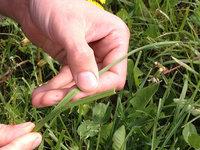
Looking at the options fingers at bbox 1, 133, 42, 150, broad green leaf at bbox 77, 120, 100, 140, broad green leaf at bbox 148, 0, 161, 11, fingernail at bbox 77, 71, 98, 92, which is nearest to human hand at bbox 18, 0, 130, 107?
fingernail at bbox 77, 71, 98, 92

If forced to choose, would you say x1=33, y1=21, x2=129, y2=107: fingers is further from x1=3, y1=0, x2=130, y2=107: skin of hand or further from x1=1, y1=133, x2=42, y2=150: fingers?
x1=1, y1=133, x2=42, y2=150: fingers

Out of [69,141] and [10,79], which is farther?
[10,79]

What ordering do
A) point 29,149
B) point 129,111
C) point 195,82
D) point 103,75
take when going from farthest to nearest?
point 195,82, point 129,111, point 103,75, point 29,149

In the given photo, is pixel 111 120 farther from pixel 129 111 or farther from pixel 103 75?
pixel 103 75

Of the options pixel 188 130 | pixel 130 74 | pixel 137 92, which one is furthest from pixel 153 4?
pixel 188 130

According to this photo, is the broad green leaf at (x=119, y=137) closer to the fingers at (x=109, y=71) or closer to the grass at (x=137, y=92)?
the grass at (x=137, y=92)

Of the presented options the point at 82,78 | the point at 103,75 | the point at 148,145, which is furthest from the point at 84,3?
the point at 148,145

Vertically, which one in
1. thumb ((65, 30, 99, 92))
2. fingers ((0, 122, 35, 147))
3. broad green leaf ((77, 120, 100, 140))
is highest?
thumb ((65, 30, 99, 92))
